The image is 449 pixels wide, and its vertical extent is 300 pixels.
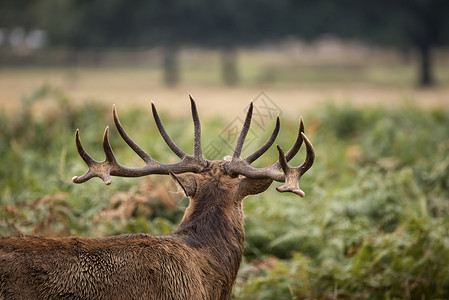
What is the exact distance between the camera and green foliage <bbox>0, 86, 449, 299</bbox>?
6227mm

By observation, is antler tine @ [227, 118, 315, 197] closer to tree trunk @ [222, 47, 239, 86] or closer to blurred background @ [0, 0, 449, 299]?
blurred background @ [0, 0, 449, 299]

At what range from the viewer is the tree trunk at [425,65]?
38.5 m

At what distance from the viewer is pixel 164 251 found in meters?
4.10

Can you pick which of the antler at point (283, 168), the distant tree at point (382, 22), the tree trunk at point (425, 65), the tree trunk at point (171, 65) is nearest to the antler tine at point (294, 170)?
the antler at point (283, 168)

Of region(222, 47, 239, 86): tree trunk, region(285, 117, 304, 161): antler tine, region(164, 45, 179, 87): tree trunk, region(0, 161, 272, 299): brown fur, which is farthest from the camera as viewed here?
region(222, 47, 239, 86): tree trunk

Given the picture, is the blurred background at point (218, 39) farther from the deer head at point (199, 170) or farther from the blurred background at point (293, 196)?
the deer head at point (199, 170)

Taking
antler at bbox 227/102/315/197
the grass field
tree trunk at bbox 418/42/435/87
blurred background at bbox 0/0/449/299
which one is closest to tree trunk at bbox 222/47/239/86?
the grass field

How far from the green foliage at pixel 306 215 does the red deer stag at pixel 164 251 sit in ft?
5.37

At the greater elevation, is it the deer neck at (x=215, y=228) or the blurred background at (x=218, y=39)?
the blurred background at (x=218, y=39)

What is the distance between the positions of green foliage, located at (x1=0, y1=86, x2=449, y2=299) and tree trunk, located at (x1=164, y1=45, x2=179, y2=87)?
95.4ft

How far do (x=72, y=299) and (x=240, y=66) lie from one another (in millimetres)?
43453

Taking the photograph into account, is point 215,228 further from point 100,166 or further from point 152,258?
point 100,166

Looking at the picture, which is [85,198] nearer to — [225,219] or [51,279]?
[225,219]

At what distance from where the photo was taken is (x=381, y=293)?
623 centimetres
